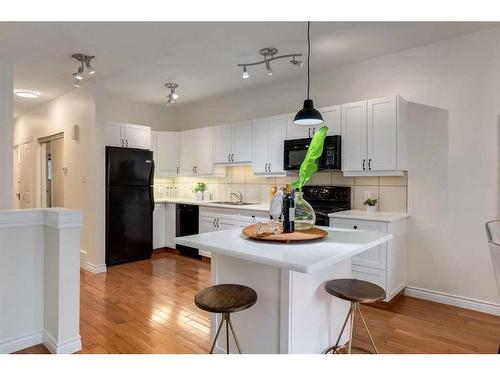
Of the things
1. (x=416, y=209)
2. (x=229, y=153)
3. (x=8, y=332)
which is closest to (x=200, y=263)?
(x=229, y=153)

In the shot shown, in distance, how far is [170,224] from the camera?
5375 millimetres

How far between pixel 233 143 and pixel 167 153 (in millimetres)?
1462

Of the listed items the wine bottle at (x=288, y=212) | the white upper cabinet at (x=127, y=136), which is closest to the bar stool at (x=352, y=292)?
→ the wine bottle at (x=288, y=212)

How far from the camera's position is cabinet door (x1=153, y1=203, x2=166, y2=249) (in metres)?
5.29

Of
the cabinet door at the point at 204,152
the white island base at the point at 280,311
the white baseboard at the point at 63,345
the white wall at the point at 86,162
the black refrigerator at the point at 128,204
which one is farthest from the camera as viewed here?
the cabinet door at the point at 204,152

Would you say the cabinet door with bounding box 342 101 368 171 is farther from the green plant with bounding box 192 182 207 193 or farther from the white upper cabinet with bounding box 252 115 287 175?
the green plant with bounding box 192 182 207 193

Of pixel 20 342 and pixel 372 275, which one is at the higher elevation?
pixel 372 275

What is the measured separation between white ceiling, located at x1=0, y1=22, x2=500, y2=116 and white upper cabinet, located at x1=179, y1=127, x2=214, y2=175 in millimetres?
1043

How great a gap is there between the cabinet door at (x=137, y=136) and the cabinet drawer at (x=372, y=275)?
3.54 metres

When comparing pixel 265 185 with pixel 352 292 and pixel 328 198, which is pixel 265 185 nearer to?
pixel 328 198

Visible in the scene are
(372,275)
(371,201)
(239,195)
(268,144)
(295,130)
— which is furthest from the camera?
(239,195)

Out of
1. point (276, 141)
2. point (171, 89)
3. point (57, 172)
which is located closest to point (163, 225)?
point (57, 172)

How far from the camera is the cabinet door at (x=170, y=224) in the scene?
5330 mm

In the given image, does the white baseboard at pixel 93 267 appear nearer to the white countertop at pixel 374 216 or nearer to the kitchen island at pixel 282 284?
the kitchen island at pixel 282 284
